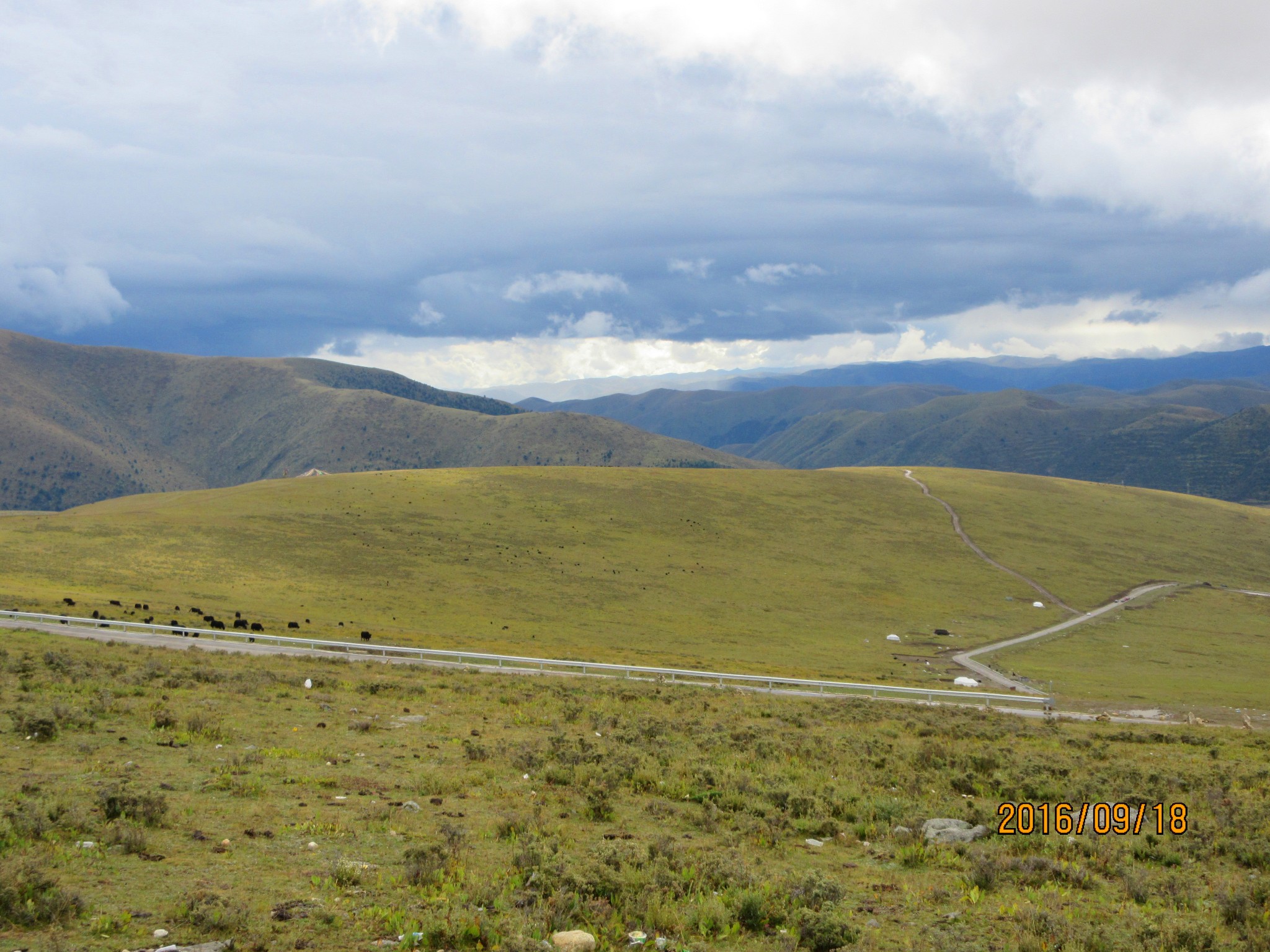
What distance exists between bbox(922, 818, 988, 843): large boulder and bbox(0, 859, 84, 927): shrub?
1311cm

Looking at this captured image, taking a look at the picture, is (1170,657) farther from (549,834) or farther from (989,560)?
(549,834)

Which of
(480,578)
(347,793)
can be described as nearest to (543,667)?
(347,793)

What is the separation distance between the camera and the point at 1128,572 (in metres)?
117

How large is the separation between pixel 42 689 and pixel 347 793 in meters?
12.2

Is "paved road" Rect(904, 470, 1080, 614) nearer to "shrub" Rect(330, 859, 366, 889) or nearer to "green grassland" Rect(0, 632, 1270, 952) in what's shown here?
"green grassland" Rect(0, 632, 1270, 952)

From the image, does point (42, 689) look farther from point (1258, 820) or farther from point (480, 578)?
point (480, 578)

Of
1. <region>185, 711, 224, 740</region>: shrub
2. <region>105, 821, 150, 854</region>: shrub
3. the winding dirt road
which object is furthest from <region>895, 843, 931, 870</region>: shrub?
the winding dirt road

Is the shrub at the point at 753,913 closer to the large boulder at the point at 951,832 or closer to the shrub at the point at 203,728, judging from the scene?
the large boulder at the point at 951,832

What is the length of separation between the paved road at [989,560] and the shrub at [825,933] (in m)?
98.3

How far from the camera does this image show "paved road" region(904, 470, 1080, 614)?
330ft

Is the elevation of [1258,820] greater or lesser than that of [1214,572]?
greater

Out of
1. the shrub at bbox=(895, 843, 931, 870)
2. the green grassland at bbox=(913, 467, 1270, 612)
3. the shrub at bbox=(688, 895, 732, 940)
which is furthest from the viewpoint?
the green grassland at bbox=(913, 467, 1270, 612)
